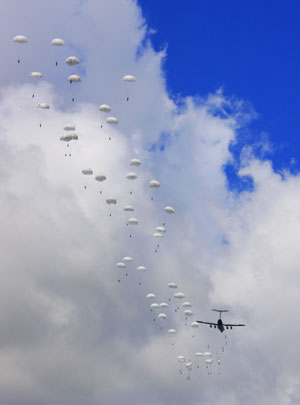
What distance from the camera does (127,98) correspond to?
561 ft

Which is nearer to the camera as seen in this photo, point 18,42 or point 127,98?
point 127,98

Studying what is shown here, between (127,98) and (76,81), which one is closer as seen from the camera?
(127,98)

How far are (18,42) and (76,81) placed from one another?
17.9 m

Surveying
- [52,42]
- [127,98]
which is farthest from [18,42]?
[127,98]

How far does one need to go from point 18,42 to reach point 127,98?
4043 cm

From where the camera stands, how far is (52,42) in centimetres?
19875

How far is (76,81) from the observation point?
197 metres

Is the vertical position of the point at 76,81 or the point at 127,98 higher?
the point at 76,81

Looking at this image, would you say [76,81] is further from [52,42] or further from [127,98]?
[127,98]

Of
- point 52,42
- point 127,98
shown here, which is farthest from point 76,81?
point 127,98

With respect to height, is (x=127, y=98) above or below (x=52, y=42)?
below

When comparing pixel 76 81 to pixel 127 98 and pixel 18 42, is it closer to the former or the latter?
pixel 18 42

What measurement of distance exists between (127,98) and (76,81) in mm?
31096

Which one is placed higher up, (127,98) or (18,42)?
(18,42)
